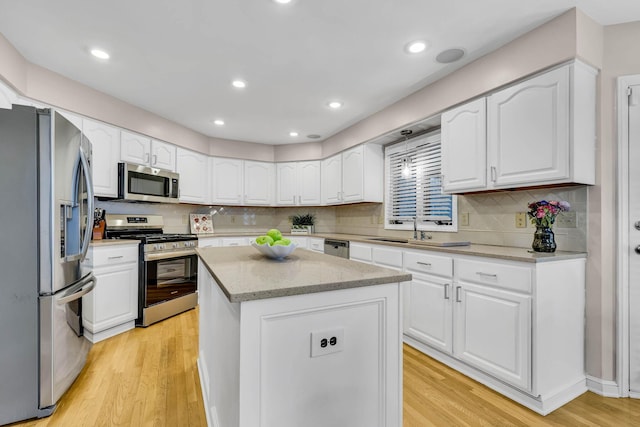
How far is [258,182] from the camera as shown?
5008mm

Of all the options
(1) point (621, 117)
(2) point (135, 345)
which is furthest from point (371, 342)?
(2) point (135, 345)

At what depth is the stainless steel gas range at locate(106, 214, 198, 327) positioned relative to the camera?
319 cm

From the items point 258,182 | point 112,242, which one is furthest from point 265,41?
point 258,182

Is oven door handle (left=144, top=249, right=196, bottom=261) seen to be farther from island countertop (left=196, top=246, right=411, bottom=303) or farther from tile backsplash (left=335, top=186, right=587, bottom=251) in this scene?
tile backsplash (left=335, top=186, right=587, bottom=251)

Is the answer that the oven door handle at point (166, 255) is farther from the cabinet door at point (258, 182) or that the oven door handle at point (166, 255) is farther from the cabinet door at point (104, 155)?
the cabinet door at point (258, 182)

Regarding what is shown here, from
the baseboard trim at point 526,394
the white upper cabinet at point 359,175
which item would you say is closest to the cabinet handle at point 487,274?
the baseboard trim at point 526,394

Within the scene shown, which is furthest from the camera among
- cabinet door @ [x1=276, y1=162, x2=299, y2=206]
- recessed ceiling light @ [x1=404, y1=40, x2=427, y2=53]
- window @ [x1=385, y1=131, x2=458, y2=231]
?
cabinet door @ [x1=276, y1=162, x2=299, y2=206]

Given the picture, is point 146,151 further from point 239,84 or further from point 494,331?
point 494,331

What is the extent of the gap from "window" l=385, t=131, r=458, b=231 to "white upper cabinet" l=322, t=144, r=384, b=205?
0.12 metres

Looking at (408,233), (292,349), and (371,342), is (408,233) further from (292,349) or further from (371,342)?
(292,349)

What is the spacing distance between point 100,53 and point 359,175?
2.87m

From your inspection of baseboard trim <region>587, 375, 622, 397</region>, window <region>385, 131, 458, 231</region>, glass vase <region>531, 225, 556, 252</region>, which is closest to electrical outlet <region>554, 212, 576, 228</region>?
glass vase <region>531, 225, 556, 252</region>

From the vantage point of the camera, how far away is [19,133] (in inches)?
68.9

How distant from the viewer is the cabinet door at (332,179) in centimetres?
447
